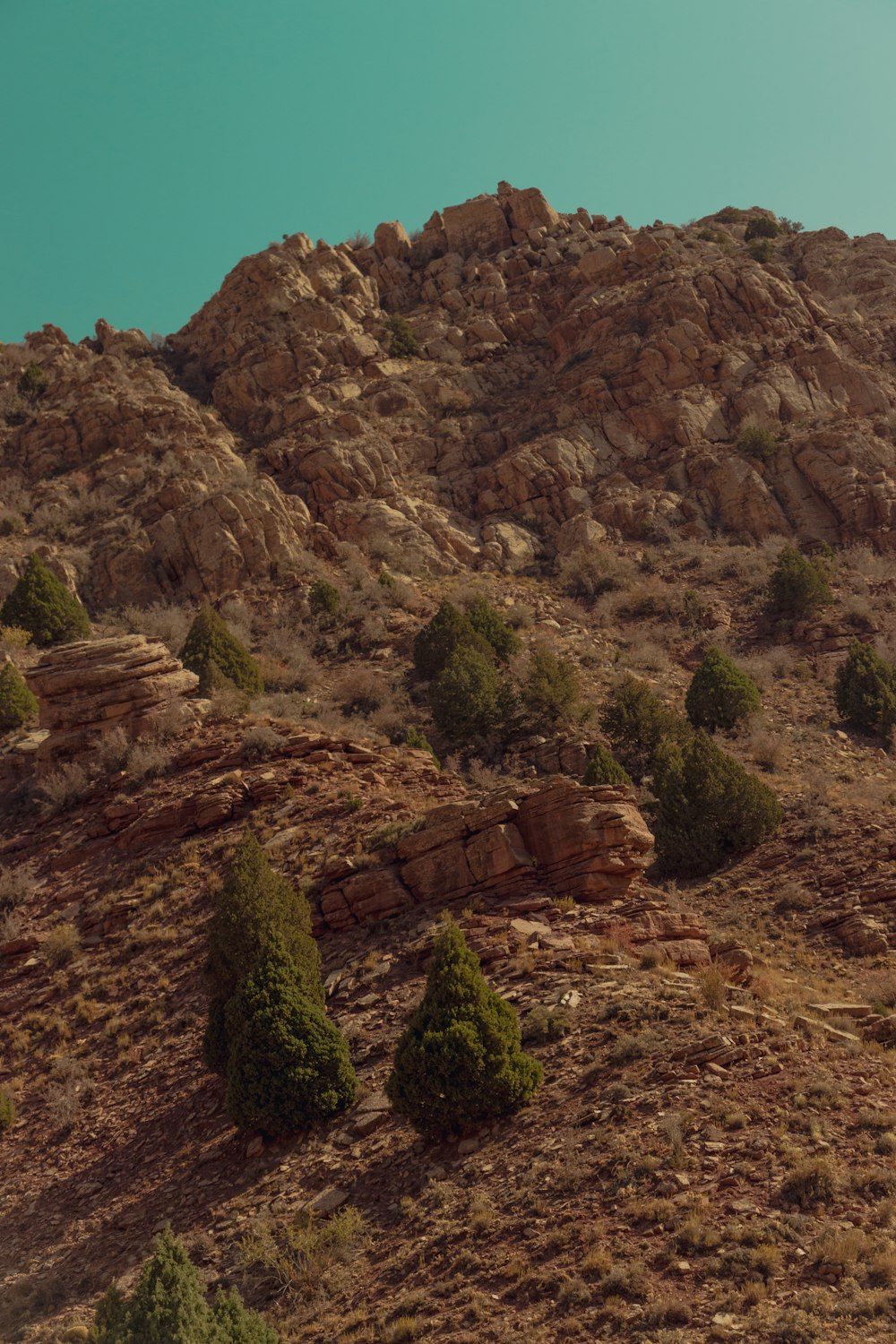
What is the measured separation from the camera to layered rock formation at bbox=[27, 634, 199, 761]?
80.1ft

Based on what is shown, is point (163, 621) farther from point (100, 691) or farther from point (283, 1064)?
point (283, 1064)

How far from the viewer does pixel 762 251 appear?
5641cm

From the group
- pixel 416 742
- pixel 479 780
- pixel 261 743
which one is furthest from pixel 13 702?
pixel 479 780

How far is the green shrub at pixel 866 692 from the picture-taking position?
28938 millimetres

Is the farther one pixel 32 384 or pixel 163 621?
pixel 32 384

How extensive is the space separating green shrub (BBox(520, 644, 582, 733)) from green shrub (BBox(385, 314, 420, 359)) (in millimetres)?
28750

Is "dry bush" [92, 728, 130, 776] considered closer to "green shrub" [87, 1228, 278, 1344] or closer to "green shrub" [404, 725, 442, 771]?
"green shrub" [404, 725, 442, 771]

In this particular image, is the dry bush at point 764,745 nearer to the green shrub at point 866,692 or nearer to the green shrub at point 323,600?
the green shrub at point 866,692

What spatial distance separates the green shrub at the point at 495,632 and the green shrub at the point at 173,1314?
24207 millimetres

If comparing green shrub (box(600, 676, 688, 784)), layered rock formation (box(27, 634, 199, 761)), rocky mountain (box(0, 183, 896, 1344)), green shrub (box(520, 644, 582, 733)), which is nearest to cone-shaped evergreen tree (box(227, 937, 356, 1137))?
rocky mountain (box(0, 183, 896, 1344))

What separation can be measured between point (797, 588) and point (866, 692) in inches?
314

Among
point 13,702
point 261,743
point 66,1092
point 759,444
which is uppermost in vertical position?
point 759,444

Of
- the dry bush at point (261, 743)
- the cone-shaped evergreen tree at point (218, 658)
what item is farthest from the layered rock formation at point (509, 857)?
the cone-shaped evergreen tree at point (218, 658)

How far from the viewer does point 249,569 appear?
126 feet
